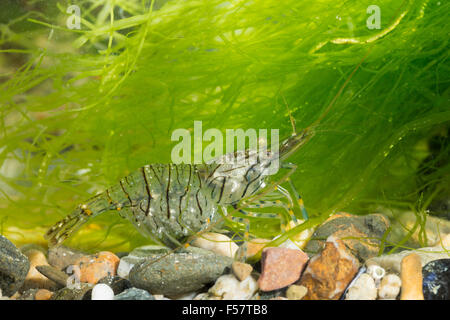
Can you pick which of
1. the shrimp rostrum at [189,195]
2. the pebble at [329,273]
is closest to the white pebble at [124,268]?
the shrimp rostrum at [189,195]

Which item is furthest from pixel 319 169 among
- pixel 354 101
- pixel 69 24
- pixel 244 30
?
pixel 69 24

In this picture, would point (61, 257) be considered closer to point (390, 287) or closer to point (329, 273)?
point (329, 273)

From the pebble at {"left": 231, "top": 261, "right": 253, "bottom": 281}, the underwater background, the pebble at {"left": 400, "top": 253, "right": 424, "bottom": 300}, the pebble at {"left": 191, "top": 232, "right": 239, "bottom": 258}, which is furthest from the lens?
the underwater background

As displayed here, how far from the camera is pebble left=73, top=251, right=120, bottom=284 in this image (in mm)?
1289

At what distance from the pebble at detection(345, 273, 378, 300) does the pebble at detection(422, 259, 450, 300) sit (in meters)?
0.13

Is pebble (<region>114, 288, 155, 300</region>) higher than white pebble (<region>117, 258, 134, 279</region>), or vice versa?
white pebble (<region>117, 258, 134, 279</region>)

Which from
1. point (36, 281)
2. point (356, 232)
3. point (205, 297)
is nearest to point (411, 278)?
point (356, 232)

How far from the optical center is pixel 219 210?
54.4 inches

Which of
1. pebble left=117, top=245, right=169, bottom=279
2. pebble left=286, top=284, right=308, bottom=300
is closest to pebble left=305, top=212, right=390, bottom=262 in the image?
pebble left=286, top=284, right=308, bottom=300

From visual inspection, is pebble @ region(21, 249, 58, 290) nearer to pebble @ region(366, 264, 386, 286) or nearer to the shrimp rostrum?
the shrimp rostrum

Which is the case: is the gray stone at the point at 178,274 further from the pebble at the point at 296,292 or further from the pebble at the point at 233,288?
the pebble at the point at 296,292

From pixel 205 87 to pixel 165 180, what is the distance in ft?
2.28

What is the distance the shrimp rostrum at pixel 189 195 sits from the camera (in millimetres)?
Answer: 1350
